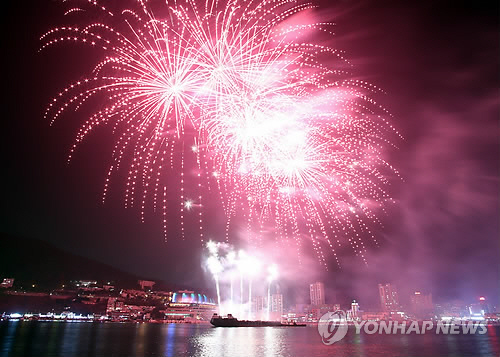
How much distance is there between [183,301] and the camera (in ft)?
502

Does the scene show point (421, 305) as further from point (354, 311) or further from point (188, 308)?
point (188, 308)

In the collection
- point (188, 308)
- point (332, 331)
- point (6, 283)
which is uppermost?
point (6, 283)

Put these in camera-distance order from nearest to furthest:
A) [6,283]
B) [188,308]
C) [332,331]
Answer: [332,331] → [6,283] → [188,308]

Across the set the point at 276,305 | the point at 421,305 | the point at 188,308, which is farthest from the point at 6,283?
the point at 421,305

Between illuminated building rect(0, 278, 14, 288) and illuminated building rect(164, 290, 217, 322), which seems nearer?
illuminated building rect(0, 278, 14, 288)

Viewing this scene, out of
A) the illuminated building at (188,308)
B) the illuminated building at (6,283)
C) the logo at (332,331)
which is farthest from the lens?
the illuminated building at (188,308)

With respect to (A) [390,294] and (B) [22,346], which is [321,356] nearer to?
(B) [22,346]

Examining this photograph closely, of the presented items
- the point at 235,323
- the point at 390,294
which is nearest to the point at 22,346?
the point at 235,323

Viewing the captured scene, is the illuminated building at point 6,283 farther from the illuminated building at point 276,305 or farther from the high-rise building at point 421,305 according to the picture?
the high-rise building at point 421,305

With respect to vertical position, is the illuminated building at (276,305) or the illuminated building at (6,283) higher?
the illuminated building at (6,283)

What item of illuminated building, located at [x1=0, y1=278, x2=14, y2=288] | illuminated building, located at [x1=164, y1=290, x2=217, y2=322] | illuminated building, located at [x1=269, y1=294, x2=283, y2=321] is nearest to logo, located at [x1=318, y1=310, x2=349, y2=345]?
illuminated building, located at [x1=269, y1=294, x2=283, y2=321]

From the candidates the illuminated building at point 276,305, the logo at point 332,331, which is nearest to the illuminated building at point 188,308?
the illuminated building at point 276,305

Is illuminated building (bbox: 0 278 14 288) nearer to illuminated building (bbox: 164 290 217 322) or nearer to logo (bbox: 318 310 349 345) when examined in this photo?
illuminated building (bbox: 164 290 217 322)

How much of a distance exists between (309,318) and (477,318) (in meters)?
80.9
